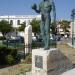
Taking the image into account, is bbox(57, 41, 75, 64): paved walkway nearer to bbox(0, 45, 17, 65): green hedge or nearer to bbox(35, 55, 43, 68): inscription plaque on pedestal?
bbox(0, 45, 17, 65): green hedge

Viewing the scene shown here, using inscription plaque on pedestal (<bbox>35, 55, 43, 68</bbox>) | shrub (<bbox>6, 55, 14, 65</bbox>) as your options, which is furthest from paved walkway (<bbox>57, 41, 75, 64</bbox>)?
inscription plaque on pedestal (<bbox>35, 55, 43, 68</bbox>)

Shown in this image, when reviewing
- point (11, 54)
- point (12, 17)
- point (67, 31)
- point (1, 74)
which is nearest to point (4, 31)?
point (12, 17)

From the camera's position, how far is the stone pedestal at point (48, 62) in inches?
375

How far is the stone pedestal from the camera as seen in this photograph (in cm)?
953

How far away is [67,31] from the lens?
275ft

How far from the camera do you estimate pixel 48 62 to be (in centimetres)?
952

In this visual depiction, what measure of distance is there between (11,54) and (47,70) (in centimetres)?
643

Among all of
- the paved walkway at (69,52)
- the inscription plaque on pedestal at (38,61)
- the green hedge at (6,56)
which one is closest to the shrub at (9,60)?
the green hedge at (6,56)

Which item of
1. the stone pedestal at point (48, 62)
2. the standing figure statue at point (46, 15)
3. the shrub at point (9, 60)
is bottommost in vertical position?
the shrub at point (9, 60)

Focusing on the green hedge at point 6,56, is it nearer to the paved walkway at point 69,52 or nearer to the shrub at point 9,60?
the shrub at point 9,60

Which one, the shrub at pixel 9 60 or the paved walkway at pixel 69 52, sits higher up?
the shrub at pixel 9 60

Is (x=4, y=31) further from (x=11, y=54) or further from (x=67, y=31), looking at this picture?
(x=11, y=54)

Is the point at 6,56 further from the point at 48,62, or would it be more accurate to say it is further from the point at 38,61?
the point at 48,62

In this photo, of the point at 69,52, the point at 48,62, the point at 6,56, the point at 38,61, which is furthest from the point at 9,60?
the point at 69,52
